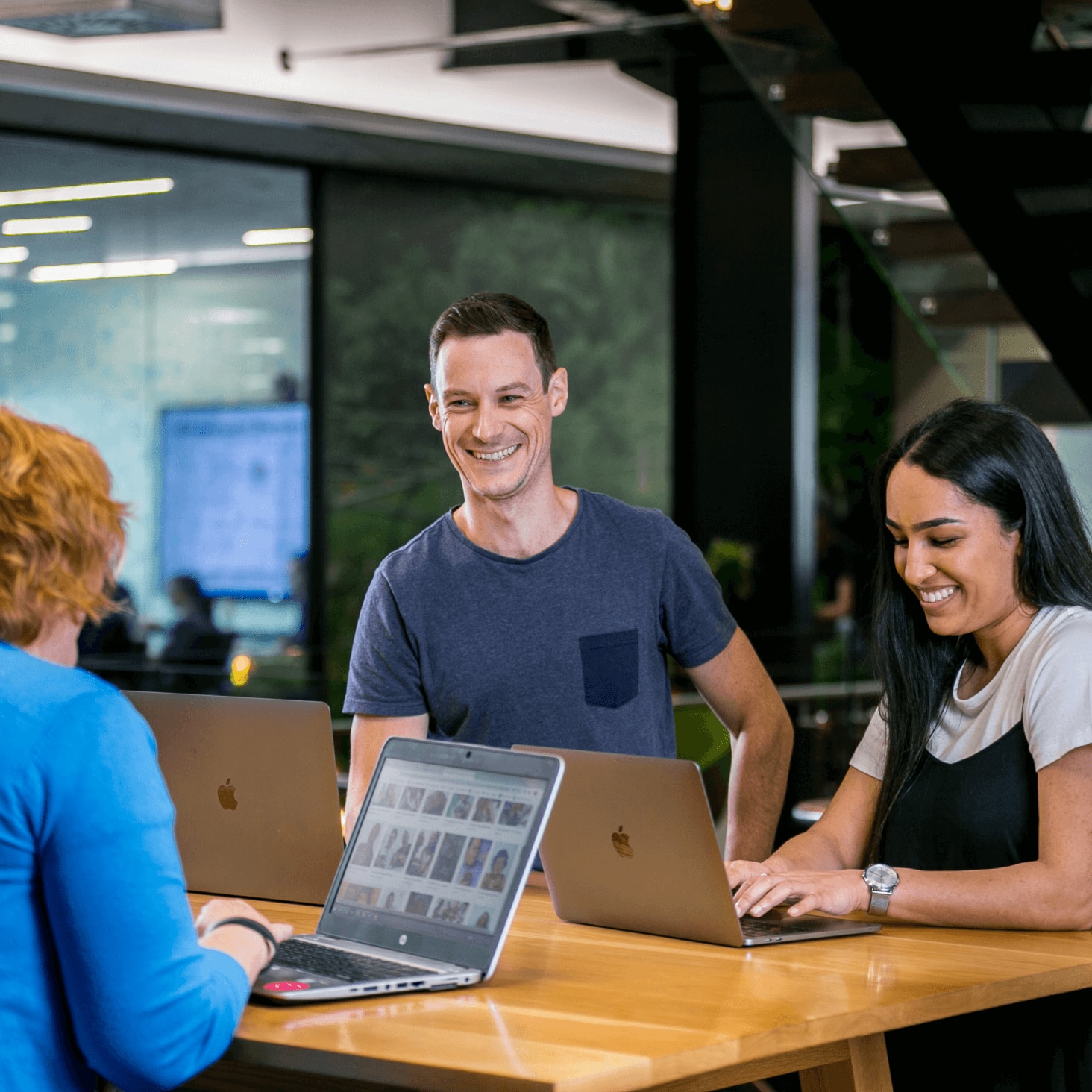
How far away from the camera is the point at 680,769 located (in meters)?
2.09

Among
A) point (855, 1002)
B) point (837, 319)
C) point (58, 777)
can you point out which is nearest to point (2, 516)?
point (58, 777)

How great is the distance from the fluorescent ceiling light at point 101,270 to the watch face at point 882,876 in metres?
7.36

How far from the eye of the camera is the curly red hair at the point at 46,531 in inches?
62.7

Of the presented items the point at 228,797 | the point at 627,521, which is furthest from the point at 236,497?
the point at 228,797

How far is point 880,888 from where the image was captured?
7.43 feet

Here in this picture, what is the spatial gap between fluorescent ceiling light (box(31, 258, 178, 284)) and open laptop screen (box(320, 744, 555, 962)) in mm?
7148

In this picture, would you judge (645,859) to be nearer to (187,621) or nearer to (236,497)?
(187,621)

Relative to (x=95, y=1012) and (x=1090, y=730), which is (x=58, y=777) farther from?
(x=1090, y=730)

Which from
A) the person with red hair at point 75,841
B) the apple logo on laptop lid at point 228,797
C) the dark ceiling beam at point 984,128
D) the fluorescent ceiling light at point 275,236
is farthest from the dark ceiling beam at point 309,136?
the person with red hair at point 75,841

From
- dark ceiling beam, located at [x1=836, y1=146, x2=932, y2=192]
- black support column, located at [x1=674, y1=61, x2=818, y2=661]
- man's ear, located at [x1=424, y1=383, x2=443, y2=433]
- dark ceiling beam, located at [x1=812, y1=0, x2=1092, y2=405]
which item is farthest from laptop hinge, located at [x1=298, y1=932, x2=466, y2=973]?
black support column, located at [x1=674, y1=61, x2=818, y2=661]

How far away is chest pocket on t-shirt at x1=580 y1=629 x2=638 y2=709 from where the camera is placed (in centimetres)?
282

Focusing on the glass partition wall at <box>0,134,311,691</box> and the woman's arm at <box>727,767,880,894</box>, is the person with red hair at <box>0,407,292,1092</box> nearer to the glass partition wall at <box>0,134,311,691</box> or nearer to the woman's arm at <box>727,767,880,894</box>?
the woman's arm at <box>727,767,880,894</box>

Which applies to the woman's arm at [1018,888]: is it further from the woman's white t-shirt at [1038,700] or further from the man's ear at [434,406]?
the man's ear at [434,406]

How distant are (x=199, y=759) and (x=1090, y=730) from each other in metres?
1.33
